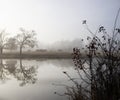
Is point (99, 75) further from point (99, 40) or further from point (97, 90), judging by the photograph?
point (99, 40)

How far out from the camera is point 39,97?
9.48 meters

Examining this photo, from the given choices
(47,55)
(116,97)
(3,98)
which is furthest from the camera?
(47,55)

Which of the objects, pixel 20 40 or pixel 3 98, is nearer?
pixel 3 98

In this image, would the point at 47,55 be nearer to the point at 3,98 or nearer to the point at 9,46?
the point at 9,46

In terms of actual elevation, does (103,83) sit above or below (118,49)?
below

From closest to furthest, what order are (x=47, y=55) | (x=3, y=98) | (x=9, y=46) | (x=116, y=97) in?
(x=116, y=97) → (x=3, y=98) → (x=47, y=55) → (x=9, y=46)

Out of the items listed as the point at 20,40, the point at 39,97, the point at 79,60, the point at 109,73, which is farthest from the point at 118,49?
the point at 20,40

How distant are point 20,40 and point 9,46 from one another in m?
3.20

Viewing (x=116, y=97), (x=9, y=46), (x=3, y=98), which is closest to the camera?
(x=116, y=97)

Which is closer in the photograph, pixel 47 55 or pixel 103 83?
pixel 103 83

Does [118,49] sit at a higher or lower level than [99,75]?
higher

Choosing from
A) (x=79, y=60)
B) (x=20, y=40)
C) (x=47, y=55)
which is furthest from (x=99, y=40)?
(x=20, y=40)

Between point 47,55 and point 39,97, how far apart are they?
37.1 metres

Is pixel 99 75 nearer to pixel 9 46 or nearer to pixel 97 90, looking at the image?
pixel 97 90
